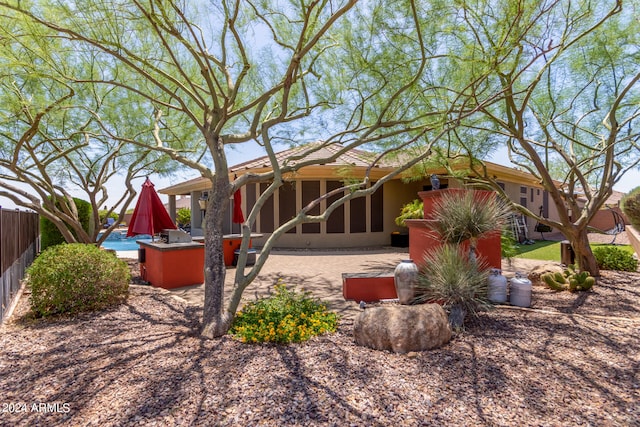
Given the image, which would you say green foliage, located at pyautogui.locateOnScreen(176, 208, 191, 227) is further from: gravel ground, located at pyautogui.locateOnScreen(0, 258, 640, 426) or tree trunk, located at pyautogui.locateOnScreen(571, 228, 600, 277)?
tree trunk, located at pyautogui.locateOnScreen(571, 228, 600, 277)

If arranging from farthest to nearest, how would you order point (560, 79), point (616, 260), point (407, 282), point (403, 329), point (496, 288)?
point (616, 260) < point (560, 79) < point (496, 288) < point (407, 282) < point (403, 329)

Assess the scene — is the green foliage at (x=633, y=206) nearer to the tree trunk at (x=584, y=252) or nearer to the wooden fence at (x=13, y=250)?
the tree trunk at (x=584, y=252)

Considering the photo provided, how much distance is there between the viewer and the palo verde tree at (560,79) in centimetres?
479

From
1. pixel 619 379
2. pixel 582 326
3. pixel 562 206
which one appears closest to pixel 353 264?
pixel 562 206

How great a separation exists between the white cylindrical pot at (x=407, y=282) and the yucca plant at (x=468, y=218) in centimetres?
70

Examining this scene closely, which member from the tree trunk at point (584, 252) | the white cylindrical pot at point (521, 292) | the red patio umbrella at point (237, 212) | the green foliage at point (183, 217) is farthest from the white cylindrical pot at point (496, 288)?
→ the green foliage at point (183, 217)

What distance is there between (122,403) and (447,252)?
3.96 meters

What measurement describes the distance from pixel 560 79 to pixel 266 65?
20.3 feet

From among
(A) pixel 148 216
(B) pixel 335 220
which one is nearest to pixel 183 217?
(B) pixel 335 220

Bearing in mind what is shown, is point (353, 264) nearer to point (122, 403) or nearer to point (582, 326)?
point (582, 326)

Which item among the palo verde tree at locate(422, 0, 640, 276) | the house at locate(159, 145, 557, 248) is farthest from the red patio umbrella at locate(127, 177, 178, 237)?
the palo verde tree at locate(422, 0, 640, 276)

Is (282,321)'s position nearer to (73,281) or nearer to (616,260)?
(73,281)

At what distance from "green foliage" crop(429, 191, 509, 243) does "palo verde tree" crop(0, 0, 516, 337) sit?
0.89 meters

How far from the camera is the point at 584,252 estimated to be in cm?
720
